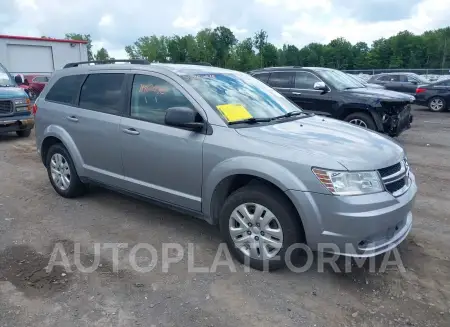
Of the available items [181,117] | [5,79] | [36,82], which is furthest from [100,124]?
[36,82]

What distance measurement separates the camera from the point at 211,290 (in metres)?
3.24

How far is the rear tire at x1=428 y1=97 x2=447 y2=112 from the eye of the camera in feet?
51.7

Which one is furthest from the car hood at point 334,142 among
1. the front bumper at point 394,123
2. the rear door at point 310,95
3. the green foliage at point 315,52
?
the green foliage at point 315,52

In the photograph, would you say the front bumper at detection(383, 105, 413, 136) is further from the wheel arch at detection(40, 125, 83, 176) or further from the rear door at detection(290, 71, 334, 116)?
the wheel arch at detection(40, 125, 83, 176)

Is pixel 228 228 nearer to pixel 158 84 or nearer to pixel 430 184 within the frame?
pixel 158 84

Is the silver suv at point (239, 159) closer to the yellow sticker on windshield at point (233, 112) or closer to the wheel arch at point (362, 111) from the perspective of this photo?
the yellow sticker on windshield at point (233, 112)

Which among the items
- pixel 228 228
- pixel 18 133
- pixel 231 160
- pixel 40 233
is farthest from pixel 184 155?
pixel 18 133

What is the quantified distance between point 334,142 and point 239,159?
0.81m

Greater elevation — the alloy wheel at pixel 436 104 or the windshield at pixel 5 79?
the windshield at pixel 5 79

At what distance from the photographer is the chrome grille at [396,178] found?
3.20m

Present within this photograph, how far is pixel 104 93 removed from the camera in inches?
183

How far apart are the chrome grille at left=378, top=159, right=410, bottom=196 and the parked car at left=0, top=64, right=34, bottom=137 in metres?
9.23

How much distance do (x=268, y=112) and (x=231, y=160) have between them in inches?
35.6

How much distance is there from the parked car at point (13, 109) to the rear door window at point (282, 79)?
241 inches
